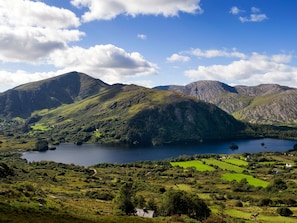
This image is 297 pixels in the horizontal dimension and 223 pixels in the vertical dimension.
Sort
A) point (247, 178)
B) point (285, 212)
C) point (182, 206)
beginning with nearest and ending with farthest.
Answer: point (182, 206) → point (285, 212) → point (247, 178)

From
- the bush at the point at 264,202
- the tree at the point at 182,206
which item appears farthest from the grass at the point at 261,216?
the tree at the point at 182,206

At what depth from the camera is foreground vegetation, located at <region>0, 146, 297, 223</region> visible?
50.4m

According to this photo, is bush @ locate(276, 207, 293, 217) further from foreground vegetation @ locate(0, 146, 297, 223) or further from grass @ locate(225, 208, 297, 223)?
grass @ locate(225, 208, 297, 223)

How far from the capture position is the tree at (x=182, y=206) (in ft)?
279

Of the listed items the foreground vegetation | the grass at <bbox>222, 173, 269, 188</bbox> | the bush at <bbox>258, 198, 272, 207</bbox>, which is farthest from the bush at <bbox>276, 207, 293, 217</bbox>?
the grass at <bbox>222, 173, 269, 188</bbox>

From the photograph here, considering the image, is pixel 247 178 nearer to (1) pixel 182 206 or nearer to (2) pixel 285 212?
(2) pixel 285 212

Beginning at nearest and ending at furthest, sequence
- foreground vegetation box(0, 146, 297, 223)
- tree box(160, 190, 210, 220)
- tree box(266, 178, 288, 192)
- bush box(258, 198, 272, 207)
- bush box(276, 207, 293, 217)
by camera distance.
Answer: foreground vegetation box(0, 146, 297, 223) → tree box(160, 190, 210, 220) → bush box(276, 207, 293, 217) → bush box(258, 198, 272, 207) → tree box(266, 178, 288, 192)

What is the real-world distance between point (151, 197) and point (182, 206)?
33.2 meters

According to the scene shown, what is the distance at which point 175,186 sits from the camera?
527 feet

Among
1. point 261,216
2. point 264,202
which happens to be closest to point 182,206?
point 261,216

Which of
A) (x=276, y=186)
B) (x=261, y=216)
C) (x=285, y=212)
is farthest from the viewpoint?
(x=276, y=186)

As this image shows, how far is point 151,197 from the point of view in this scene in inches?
4646

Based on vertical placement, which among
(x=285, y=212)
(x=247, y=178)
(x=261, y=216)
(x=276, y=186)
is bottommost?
(x=247, y=178)

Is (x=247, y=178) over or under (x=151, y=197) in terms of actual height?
under
